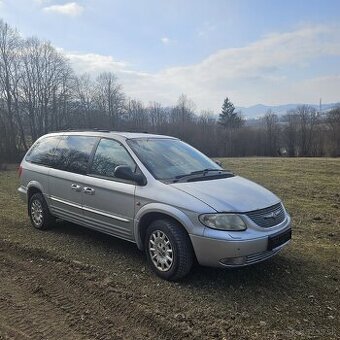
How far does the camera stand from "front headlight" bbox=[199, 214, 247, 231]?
4.26 metres

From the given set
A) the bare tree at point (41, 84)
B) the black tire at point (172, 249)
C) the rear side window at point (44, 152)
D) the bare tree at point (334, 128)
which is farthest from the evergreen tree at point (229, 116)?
the black tire at point (172, 249)

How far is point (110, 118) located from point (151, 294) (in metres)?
58.6

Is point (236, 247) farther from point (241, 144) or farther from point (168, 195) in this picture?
point (241, 144)

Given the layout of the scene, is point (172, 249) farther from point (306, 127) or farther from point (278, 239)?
point (306, 127)

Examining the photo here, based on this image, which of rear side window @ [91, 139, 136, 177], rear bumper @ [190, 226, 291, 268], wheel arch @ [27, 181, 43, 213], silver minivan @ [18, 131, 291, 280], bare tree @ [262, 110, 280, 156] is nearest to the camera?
rear bumper @ [190, 226, 291, 268]

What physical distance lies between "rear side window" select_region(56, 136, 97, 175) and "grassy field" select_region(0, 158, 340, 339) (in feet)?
3.91

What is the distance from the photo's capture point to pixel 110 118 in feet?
201

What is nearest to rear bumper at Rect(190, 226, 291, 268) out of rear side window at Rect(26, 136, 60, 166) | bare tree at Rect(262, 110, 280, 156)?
rear side window at Rect(26, 136, 60, 166)

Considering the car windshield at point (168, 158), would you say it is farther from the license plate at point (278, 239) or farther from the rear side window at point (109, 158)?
the license plate at point (278, 239)

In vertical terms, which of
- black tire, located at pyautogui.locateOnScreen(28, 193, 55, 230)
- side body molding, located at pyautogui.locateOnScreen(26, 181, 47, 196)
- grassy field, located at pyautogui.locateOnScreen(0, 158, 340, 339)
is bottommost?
grassy field, located at pyautogui.locateOnScreen(0, 158, 340, 339)

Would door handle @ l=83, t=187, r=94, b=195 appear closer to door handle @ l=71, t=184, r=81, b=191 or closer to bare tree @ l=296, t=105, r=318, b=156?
door handle @ l=71, t=184, r=81, b=191

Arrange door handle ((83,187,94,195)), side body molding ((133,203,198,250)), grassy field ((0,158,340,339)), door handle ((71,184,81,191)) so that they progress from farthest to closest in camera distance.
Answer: door handle ((71,184,81,191)) < door handle ((83,187,94,195)) < side body molding ((133,203,198,250)) < grassy field ((0,158,340,339))

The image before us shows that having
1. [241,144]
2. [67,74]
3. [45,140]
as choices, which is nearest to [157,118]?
[241,144]

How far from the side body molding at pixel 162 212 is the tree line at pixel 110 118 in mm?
26647
